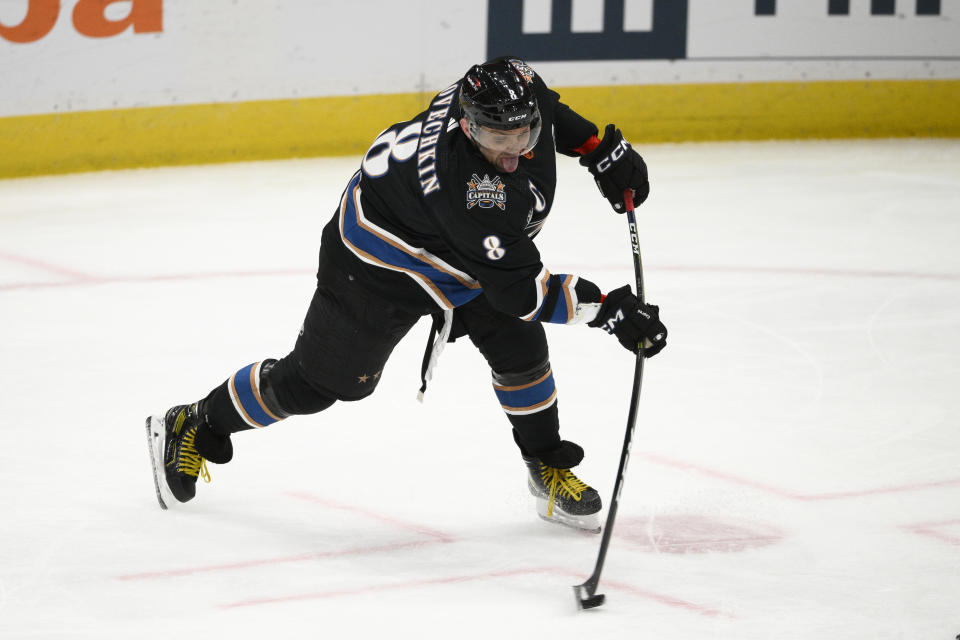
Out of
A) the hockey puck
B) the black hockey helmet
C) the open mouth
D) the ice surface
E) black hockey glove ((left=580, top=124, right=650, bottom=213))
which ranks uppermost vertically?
the black hockey helmet

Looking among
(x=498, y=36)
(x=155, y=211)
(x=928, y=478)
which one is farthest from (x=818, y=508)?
(x=498, y=36)

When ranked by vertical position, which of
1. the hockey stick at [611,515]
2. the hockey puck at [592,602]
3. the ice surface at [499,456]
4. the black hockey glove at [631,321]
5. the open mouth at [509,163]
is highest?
the open mouth at [509,163]

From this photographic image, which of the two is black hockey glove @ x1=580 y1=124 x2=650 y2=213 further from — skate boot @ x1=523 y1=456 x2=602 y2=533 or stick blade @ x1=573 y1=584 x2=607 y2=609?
stick blade @ x1=573 y1=584 x2=607 y2=609

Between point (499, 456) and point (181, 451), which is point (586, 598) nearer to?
point (499, 456)

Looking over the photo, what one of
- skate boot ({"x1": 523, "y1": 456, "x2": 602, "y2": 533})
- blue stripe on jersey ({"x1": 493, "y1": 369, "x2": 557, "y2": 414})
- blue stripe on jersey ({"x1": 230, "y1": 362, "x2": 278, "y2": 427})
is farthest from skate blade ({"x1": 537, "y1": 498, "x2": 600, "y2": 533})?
blue stripe on jersey ({"x1": 230, "y1": 362, "x2": 278, "y2": 427})

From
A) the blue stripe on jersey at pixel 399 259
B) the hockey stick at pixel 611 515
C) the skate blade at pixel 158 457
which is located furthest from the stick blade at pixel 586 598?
the skate blade at pixel 158 457

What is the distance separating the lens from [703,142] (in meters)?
8.27

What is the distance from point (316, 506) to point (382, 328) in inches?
21.1

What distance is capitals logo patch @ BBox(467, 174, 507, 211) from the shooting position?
2514 millimetres

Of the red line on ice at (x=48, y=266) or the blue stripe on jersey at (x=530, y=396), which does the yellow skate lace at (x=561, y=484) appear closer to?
the blue stripe on jersey at (x=530, y=396)

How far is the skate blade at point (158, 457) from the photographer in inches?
123

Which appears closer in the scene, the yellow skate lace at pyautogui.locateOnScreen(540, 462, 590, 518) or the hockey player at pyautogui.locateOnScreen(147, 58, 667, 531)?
the hockey player at pyautogui.locateOnScreen(147, 58, 667, 531)

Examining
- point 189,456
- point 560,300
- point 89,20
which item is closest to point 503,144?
point 560,300

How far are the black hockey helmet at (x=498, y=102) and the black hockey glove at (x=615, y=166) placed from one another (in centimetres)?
44
